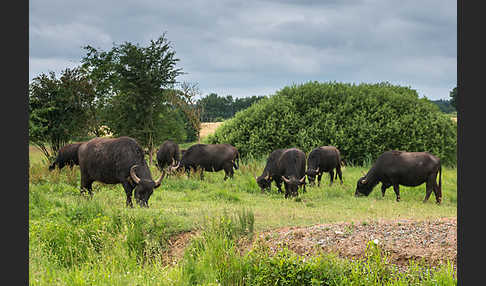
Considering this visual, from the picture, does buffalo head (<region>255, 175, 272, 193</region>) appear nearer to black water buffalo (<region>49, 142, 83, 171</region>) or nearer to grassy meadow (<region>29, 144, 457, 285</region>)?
grassy meadow (<region>29, 144, 457, 285</region>)

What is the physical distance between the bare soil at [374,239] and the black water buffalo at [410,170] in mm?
5639

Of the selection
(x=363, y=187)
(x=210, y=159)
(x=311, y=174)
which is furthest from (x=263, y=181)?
(x=210, y=159)

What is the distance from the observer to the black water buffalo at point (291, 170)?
46.7ft

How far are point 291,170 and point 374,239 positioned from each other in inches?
289

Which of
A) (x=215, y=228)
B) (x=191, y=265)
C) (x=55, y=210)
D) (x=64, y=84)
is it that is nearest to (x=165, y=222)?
(x=215, y=228)

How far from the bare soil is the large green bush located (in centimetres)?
1477

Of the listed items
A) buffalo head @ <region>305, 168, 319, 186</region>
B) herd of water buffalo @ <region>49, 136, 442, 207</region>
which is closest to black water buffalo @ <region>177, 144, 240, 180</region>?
herd of water buffalo @ <region>49, 136, 442, 207</region>

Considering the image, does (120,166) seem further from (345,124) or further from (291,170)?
(345,124)

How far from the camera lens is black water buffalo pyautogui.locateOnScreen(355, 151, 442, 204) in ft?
47.1

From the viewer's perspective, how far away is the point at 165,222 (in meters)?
9.20

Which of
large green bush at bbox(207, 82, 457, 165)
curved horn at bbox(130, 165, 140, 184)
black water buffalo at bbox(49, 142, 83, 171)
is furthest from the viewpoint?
large green bush at bbox(207, 82, 457, 165)

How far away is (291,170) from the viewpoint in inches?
582

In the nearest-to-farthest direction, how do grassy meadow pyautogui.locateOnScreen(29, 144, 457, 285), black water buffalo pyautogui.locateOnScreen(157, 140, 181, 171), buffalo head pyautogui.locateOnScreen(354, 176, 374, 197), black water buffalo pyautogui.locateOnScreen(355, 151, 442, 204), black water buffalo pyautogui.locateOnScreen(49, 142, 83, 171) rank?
grassy meadow pyautogui.locateOnScreen(29, 144, 457, 285) < black water buffalo pyautogui.locateOnScreen(355, 151, 442, 204) < buffalo head pyautogui.locateOnScreen(354, 176, 374, 197) < black water buffalo pyautogui.locateOnScreen(49, 142, 83, 171) < black water buffalo pyautogui.locateOnScreen(157, 140, 181, 171)

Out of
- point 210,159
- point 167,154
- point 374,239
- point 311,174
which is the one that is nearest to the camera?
point 374,239
